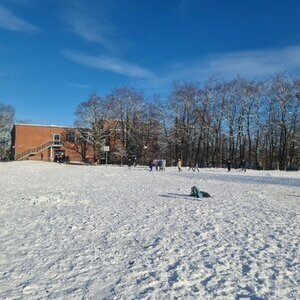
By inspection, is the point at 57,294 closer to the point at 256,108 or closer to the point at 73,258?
the point at 73,258

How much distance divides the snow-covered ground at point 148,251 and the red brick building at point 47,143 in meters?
64.2

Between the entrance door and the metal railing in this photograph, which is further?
the entrance door

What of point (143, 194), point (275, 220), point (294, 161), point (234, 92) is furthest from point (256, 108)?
point (275, 220)

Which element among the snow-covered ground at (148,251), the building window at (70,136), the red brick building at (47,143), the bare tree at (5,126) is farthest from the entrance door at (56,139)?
the snow-covered ground at (148,251)

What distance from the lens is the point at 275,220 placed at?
40.3ft

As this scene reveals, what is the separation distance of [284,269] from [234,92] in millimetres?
58915

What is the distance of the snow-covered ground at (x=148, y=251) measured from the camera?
6.16 meters

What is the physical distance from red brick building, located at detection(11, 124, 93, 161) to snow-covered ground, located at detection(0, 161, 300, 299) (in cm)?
6418

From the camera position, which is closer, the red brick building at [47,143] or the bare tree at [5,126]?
the red brick building at [47,143]

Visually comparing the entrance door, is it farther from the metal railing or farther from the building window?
the building window

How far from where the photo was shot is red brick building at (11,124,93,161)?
77.9 metres

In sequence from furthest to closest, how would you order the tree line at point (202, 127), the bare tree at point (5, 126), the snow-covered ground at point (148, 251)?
the bare tree at point (5, 126), the tree line at point (202, 127), the snow-covered ground at point (148, 251)

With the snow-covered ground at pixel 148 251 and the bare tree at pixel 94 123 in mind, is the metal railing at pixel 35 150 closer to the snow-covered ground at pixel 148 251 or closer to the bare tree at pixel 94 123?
the bare tree at pixel 94 123

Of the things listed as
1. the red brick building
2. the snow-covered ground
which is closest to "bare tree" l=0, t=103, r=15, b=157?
the red brick building
